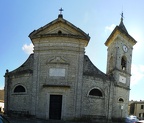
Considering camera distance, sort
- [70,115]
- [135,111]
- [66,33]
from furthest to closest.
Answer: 1. [135,111]
2. [66,33]
3. [70,115]

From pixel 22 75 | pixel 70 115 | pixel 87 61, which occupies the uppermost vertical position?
pixel 87 61

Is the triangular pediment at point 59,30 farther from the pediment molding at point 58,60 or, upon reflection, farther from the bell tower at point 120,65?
the bell tower at point 120,65

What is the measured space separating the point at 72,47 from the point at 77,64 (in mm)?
1623

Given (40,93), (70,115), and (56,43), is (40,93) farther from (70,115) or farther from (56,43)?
(56,43)

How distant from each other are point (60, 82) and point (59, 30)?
16.4ft

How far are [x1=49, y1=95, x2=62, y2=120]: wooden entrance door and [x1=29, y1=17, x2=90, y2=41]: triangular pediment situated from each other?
19.1ft

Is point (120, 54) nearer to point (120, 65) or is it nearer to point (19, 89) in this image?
point (120, 65)

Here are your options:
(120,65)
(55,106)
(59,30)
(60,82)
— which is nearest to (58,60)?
(60,82)

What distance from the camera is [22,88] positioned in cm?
2112

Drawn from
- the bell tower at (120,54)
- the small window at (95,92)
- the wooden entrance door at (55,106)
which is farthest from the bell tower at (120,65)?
the wooden entrance door at (55,106)

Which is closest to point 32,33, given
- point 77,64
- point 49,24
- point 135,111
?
point 49,24

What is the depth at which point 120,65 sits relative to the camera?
2342 centimetres

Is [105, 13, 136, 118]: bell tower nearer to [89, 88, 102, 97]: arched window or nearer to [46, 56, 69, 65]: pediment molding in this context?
[89, 88, 102, 97]: arched window

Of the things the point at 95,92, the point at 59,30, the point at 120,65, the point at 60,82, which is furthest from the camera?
the point at 120,65
